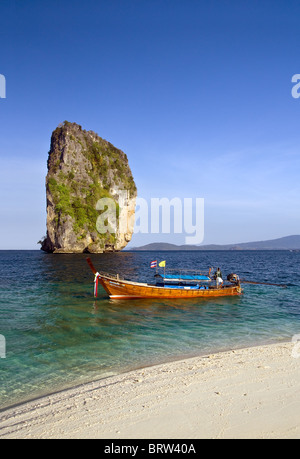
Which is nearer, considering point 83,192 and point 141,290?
point 141,290

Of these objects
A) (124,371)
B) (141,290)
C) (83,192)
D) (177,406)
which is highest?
(83,192)

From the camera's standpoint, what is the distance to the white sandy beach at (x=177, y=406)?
5594mm

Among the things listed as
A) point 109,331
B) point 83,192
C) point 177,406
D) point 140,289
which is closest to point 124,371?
point 177,406

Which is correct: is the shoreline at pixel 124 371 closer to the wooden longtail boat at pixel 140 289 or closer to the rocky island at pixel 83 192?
the wooden longtail boat at pixel 140 289

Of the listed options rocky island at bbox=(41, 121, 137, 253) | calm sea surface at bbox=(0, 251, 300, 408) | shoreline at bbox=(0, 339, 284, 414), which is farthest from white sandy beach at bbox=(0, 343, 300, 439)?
rocky island at bbox=(41, 121, 137, 253)

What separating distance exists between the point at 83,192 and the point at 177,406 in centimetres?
9153

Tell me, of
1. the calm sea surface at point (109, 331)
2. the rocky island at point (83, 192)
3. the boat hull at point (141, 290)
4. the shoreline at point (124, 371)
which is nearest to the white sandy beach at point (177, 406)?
the shoreline at point (124, 371)

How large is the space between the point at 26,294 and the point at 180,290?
13.7 meters

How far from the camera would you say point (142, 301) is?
2297 centimetres

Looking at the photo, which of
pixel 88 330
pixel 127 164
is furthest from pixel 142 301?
pixel 127 164

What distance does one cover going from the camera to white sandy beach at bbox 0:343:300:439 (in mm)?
5594

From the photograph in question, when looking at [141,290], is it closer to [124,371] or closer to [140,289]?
[140,289]

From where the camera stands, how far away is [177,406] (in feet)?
21.6

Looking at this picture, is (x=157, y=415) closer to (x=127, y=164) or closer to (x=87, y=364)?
(x=87, y=364)
